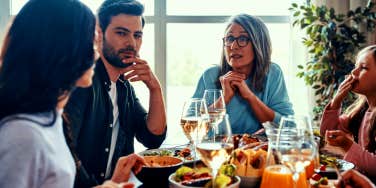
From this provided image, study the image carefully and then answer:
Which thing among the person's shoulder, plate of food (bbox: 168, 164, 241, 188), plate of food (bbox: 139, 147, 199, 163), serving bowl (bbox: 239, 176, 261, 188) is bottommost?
serving bowl (bbox: 239, 176, 261, 188)

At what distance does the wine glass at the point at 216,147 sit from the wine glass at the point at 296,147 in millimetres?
134

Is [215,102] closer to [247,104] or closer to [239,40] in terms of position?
[247,104]

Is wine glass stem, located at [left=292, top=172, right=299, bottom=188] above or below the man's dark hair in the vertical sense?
below

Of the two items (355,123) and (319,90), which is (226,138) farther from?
(319,90)

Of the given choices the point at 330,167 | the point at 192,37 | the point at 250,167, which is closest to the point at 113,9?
the point at 250,167

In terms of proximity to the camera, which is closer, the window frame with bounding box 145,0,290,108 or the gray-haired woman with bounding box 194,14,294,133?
the gray-haired woman with bounding box 194,14,294,133

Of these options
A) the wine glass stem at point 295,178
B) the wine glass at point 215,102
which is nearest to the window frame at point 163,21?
the wine glass at point 215,102

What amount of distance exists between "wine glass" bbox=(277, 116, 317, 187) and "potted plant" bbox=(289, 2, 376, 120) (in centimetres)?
218

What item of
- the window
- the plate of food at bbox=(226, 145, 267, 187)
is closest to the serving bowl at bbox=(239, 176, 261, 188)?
the plate of food at bbox=(226, 145, 267, 187)

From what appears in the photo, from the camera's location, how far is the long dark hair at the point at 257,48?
234 centimetres

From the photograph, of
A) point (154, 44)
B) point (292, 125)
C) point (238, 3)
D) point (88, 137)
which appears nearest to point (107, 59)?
point (88, 137)

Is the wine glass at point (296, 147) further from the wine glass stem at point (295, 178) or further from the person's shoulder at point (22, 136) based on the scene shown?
the person's shoulder at point (22, 136)

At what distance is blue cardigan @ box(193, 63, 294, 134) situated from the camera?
220 cm

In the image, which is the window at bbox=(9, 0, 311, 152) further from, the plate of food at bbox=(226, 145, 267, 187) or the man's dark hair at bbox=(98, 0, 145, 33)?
the plate of food at bbox=(226, 145, 267, 187)
